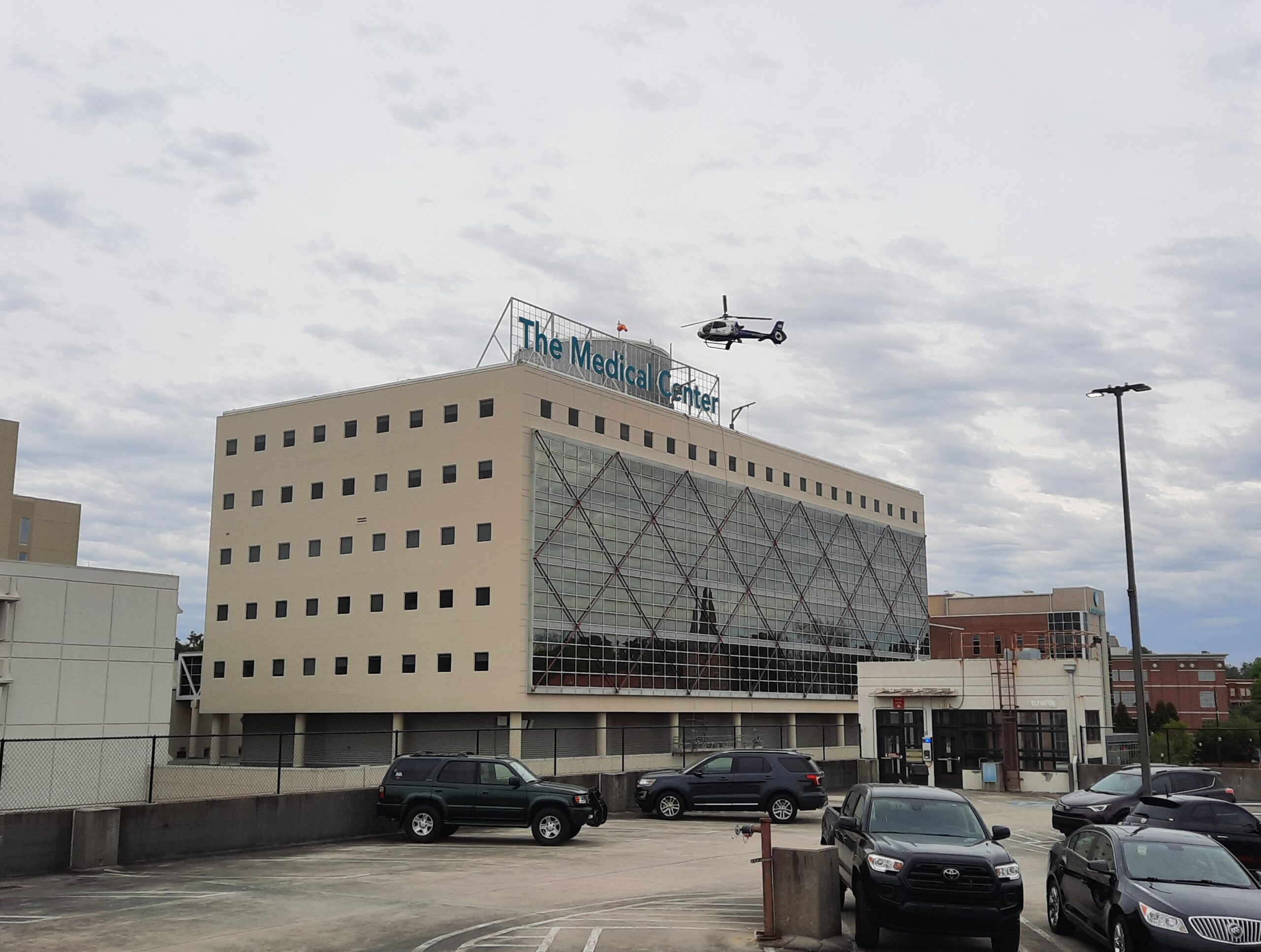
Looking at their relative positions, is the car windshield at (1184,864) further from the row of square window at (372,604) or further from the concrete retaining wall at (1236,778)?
the row of square window at (372,604)

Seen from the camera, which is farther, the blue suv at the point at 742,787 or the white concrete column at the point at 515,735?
the white concrete column at the point at 515,735

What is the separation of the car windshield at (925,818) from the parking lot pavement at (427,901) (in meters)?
1.36

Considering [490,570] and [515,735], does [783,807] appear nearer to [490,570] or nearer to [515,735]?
[515,735]

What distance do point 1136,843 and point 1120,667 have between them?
403 ft

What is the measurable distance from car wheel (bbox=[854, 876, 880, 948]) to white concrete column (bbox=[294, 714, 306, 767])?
54418mm

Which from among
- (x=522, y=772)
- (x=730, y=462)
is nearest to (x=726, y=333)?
(x=730, y=462)

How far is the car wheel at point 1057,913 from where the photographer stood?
16141 millimetres

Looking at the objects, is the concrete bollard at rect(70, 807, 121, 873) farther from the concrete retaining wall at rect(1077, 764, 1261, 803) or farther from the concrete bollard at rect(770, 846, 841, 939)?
the concrete retaining wall at rect(1077, 764, 1261, 803)

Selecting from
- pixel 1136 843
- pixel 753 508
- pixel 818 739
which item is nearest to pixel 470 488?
pixel 753 508

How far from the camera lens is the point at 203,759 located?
69.0m

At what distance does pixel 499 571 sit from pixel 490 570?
24.4 inches

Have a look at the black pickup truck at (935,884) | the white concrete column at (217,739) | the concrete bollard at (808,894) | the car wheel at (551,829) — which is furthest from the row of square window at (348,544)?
the concrete bollard at (808,894)

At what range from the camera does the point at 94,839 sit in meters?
21.1

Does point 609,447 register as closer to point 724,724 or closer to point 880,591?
point 724,724
